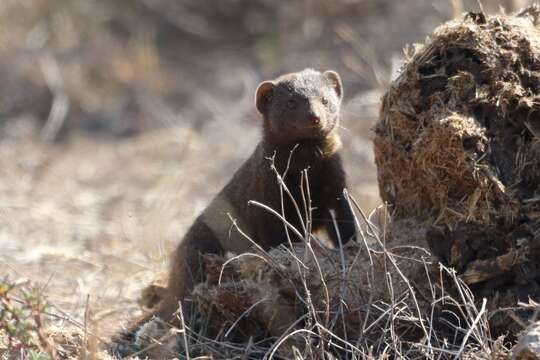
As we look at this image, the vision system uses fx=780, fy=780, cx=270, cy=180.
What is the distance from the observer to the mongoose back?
4.62 metres

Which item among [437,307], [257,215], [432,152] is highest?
[432,152]

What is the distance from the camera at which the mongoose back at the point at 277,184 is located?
15.2 feet

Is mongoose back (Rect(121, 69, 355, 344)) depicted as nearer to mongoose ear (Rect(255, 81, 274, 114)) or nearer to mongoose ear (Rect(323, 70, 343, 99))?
mongoose ear (Rect(255, 81, 274, 114))

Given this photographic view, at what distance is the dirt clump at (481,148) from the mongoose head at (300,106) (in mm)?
753

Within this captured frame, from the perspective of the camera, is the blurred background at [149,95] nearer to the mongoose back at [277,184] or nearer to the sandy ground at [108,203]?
the sandy ground at [108,203]

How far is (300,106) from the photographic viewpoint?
471 centimetres

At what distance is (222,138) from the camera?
32.0ft

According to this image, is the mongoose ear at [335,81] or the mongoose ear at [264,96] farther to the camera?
the mongoose ear at [335,81]

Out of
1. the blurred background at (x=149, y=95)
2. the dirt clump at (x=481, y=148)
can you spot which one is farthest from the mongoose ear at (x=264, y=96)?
the blurred background at (x=149, y=95)

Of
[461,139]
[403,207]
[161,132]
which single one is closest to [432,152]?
[461,139]

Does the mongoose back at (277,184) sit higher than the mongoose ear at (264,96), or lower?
lower

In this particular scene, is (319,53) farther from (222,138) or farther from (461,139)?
(461,139)

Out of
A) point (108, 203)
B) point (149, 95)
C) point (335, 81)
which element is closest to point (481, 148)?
point (335, 81)

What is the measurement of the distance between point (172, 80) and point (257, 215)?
22.5 feet
